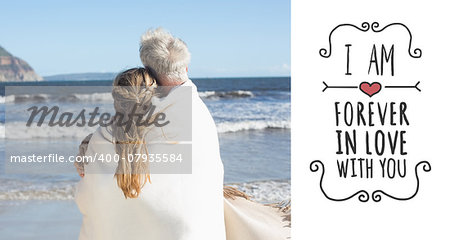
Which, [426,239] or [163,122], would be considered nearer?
[163,122]

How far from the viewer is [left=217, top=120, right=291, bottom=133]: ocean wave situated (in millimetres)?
10000

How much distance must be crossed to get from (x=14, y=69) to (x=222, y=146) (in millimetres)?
28043

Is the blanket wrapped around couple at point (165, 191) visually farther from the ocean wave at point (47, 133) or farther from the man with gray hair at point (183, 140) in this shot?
the ocean wave at point (47, 133)

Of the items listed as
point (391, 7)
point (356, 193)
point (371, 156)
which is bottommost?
point (356, 193)

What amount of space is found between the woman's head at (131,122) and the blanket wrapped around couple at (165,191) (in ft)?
0.11

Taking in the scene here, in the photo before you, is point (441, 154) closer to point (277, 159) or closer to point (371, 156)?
point (371, 156)

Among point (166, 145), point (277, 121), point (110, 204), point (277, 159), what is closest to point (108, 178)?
point (110, 204)

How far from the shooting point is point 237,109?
13938 mm

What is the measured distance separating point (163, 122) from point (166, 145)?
0.10 metres

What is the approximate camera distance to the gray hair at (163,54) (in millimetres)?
2119

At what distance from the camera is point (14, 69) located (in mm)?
32406

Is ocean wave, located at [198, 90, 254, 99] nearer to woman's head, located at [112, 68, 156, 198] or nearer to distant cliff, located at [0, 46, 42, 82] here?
woman's head, located at [112, 68, 156, 198]

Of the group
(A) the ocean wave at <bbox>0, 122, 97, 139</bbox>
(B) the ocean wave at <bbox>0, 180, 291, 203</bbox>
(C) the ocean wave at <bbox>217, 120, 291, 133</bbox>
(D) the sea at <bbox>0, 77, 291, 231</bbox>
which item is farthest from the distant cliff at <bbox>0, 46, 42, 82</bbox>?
(B) the ocean wave at <bbox>0, 180, 291, 203</bbox>

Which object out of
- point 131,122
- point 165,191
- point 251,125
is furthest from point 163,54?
point 251,125
